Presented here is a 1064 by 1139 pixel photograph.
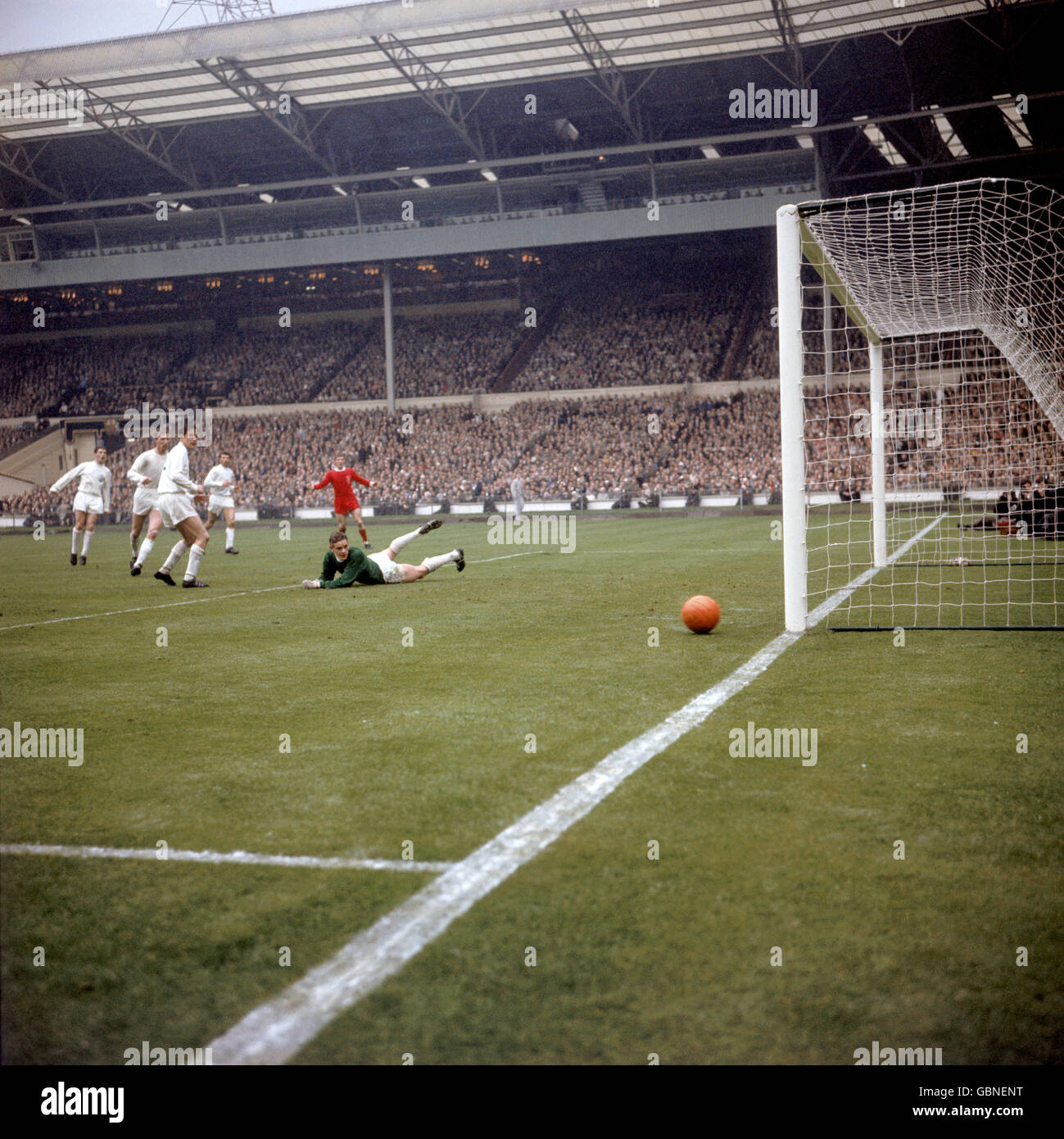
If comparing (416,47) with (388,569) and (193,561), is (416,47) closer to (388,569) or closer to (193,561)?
(193,561)

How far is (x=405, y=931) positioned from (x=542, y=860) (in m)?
0.61

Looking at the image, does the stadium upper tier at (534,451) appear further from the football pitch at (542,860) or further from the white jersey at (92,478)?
the football pitch at (542,860)

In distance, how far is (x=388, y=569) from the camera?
12.4 m

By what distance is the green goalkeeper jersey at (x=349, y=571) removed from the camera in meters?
12.0

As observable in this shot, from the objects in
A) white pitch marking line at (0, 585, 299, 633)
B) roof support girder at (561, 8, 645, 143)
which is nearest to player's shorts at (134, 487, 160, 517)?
white pitch marking line at (0, 585, 299, 633)

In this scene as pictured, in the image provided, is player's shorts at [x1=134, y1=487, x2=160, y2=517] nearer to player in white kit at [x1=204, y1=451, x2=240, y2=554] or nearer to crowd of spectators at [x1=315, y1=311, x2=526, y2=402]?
player in white kit at [x1=204, y1=451, x2=240, y2=554]

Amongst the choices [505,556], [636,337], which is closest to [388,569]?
[505,556]

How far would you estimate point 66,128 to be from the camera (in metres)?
40.3

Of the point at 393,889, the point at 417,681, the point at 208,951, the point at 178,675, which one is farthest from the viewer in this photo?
the point at 178,675

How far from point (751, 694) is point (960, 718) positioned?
1.09 metres

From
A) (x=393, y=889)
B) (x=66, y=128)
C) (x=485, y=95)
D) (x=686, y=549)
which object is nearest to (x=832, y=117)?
(x=485, y=95)

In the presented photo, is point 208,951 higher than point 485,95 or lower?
lower

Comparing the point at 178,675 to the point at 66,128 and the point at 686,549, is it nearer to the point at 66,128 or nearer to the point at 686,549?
the point at 686,549

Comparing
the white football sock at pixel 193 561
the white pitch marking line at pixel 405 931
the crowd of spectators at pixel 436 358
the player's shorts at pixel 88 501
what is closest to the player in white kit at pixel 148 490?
the white football sock at pixel 193 561
